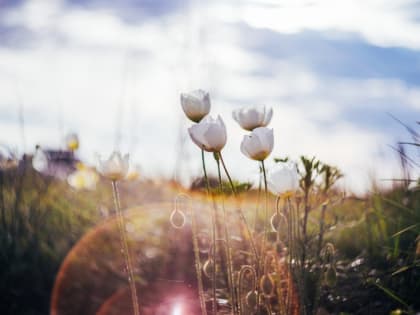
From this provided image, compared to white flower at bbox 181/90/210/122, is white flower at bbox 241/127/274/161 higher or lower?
lower

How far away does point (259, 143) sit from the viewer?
6.83 feet

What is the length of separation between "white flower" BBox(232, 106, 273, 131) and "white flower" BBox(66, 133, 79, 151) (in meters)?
3.19

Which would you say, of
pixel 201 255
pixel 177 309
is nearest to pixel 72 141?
pixel 201 255

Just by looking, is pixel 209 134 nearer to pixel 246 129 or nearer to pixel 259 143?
pixel 259 143

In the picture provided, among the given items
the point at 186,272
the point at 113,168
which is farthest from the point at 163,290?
the point at 113,168

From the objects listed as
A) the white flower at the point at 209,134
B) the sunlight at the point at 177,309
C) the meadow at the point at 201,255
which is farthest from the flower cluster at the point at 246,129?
the sunlight at the point at 177,309

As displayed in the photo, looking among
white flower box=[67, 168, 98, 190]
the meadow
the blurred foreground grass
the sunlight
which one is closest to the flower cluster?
the meadow

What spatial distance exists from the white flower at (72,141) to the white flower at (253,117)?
10.5ft

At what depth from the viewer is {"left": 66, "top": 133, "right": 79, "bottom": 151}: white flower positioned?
5242mm

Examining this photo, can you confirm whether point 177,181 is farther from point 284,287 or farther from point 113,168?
point 113,168

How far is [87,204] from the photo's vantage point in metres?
4.82

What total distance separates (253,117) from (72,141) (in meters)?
3.30

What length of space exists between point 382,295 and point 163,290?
1139 mm

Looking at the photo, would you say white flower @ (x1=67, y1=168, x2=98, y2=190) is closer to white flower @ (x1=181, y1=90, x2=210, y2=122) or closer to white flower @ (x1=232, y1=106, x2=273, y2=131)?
white flower @ (x1=232, y1=106, x2=273, y2=131)
